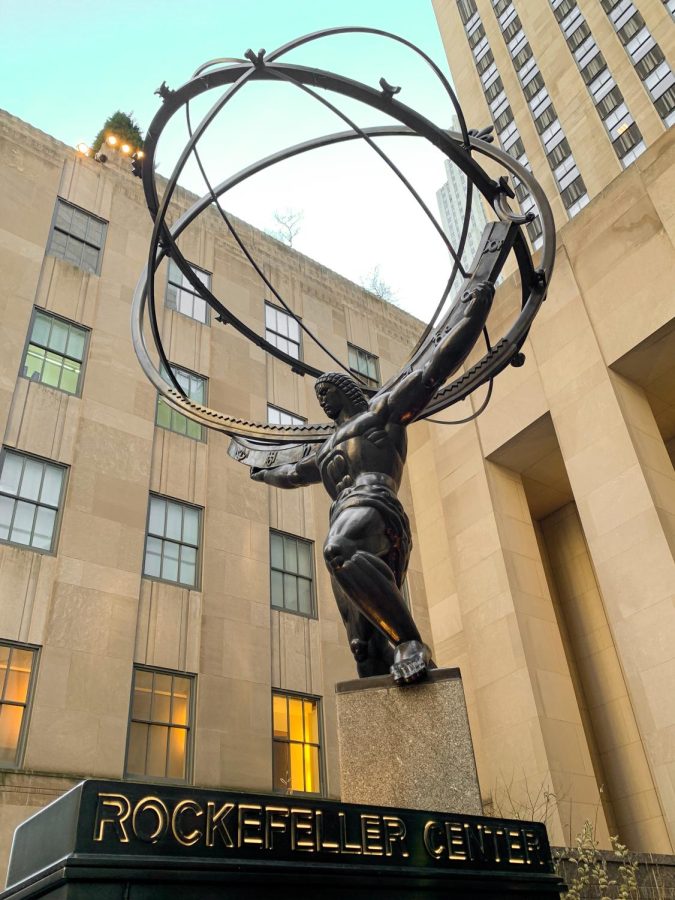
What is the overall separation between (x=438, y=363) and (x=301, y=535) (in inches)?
513

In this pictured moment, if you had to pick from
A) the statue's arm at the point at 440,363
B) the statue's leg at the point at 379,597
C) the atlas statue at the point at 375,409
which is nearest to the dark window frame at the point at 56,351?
the atlas statue at the point at 375,409

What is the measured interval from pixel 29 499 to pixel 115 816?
12.6 metres

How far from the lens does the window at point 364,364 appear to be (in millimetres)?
24047

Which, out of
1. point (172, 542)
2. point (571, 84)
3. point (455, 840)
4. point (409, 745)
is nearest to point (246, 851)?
Answer: point (455, 840)

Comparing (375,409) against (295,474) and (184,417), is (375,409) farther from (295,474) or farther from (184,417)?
(184,417)

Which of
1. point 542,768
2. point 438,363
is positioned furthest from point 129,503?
point 438,363

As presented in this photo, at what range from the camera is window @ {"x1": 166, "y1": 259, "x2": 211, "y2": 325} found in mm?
20188

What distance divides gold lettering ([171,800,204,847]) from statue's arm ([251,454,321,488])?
399 centimetres

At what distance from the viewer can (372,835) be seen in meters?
3.65

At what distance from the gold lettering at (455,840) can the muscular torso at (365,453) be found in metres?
2.79

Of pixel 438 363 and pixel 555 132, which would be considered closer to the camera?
pixel 438 363

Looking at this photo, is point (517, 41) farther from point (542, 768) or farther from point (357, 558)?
point (357, 558)

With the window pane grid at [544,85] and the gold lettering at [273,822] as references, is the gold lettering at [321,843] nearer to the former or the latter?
the gold lettering at [273,822]

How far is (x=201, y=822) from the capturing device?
127 inches
